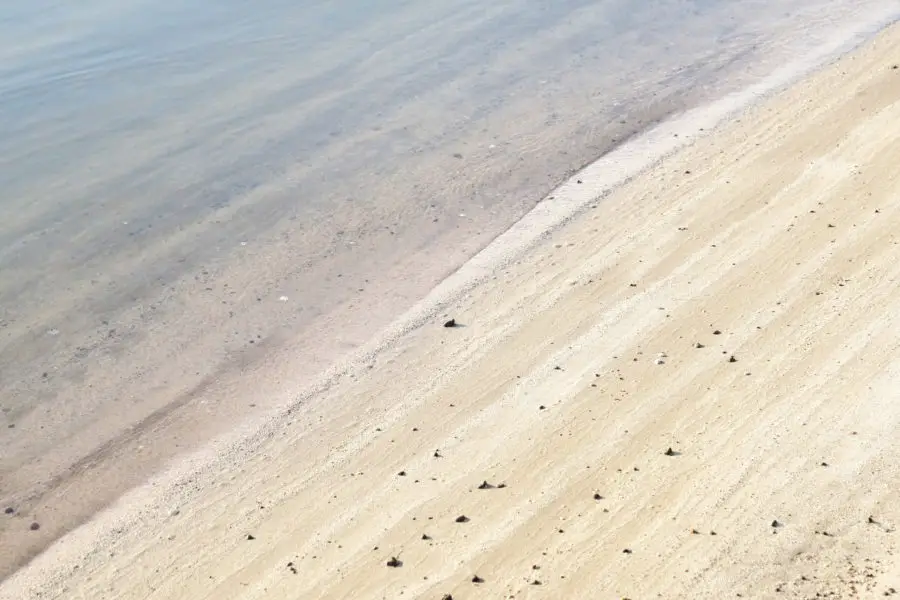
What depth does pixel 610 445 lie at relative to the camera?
27.8ft

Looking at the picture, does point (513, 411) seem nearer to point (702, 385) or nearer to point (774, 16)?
point (702, 385)

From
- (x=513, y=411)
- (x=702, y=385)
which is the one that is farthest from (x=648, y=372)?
(x=513, y=411)

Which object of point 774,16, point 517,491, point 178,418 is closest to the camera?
point 517,491

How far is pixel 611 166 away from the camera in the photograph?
14.0 m

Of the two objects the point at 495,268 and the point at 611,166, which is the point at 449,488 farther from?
the point at 611,166

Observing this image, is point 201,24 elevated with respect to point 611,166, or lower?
elevated

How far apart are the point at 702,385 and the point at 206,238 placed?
20.8ft

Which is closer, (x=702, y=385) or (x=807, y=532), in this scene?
(x=807, y=532)

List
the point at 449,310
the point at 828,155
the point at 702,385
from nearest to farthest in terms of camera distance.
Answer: the point at 702,385 < the point at 449,310 < the point at 828,155

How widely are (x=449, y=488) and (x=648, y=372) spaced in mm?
1899

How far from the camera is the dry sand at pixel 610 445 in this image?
7.34 m

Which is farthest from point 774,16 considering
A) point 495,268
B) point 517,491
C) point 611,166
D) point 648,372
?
point 517,491

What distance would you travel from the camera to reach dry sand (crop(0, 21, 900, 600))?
7.34 meters

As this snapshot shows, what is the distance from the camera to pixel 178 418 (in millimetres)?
10555
